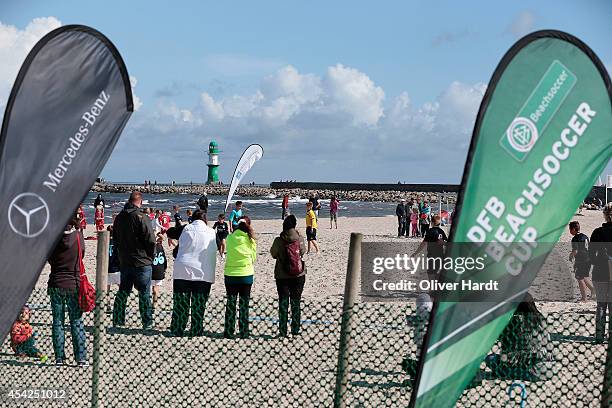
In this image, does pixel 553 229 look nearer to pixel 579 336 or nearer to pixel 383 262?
pixel 579 336

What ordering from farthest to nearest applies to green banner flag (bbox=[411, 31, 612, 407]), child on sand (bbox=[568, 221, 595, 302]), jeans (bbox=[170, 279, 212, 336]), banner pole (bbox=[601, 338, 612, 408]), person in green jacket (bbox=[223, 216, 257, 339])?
child on sand (bbox=[568, 221, 595, 302]) → person in green jacket (bbox=[223, 216, 257, 339]) → jeans (bbox=[170, 279, 212, 336]) → banner pole (bbox=[601, 338, 612, 408]) → green banner flag (bbox=[411, 31, 612, 407])

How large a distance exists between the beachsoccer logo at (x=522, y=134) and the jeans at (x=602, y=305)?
8.48 feet

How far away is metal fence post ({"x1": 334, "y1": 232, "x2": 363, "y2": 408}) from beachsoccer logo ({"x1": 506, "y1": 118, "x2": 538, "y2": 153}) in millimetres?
1162

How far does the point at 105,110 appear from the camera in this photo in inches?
209

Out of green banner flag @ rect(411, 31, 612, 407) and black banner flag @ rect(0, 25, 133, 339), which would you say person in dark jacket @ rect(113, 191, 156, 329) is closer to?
black banner flag @ rect(0, 25, 133, 339)

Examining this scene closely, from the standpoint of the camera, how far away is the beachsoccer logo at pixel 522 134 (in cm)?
411

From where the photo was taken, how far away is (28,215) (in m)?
5.15

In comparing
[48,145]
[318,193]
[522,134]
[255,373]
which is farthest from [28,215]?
[318,193]

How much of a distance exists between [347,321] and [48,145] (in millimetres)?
2431

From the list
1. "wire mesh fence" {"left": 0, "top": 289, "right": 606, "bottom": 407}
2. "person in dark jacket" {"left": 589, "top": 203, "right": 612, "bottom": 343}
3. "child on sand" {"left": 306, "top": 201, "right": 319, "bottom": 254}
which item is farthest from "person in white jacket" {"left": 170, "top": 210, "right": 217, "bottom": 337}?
"child on sand" {"left": 306, "top": 201, "right": 319, "bottom": 254}

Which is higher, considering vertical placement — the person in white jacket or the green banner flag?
the green banner flag

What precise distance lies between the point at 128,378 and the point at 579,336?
349 centimetres

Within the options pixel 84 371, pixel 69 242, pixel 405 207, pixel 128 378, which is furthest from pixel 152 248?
pixel 405 207

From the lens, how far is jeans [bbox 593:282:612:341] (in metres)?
6.33
